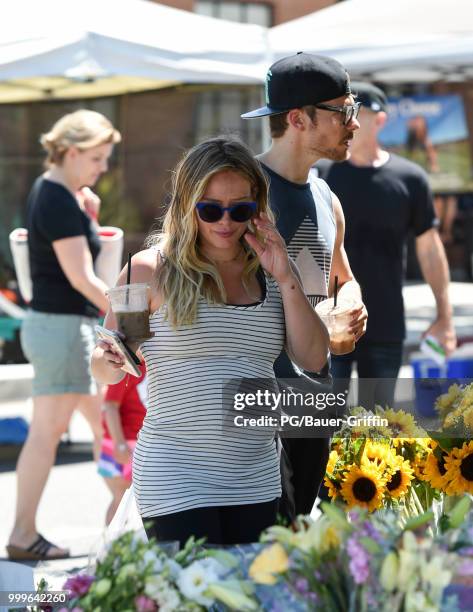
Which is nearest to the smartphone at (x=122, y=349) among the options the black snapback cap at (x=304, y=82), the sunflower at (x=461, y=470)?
the sunflower at (x=461, y=470)

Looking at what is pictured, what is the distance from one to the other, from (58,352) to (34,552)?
891 millimetres

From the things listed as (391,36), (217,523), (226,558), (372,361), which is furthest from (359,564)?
(391,36)

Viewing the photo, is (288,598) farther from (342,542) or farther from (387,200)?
(387,200)

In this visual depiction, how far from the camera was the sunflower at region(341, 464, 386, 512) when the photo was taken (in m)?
3.18

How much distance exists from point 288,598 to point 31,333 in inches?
149

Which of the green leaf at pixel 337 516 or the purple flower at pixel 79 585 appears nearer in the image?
the green leaf at pixel 337 516

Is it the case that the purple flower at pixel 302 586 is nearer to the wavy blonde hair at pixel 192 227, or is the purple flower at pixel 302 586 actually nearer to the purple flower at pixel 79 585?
the purple flower at pixel 79 585

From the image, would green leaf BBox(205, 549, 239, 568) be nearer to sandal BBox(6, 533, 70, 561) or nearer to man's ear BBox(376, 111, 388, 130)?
sandal BBox(6, 533, 70, 561)

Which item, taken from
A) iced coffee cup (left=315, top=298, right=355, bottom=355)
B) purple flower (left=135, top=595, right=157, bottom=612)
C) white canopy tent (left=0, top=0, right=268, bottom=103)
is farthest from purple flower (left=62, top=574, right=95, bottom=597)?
white canopy tent (left=0, top=0, right=268, bottom=103)

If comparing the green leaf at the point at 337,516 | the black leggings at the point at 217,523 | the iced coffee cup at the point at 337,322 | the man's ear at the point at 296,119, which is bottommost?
the black leggings at the point at 217,523

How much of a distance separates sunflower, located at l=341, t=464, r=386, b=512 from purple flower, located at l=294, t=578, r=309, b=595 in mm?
1243

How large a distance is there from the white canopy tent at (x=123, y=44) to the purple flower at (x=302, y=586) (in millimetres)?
4985

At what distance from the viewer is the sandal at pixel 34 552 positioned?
5441 millimetres

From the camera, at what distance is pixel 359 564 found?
189 cm
